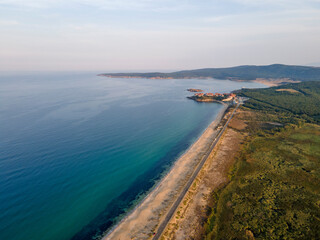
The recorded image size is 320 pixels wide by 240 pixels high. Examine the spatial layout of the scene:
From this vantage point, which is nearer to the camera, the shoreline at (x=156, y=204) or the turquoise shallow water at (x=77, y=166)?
the shoreline at (x=156, y=204)

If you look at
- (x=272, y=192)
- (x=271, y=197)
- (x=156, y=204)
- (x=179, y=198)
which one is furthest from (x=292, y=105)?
(x=156, y=204)

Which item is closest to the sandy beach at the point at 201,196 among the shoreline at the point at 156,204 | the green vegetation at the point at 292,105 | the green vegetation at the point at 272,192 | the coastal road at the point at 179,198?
the coastal road at the point at 179,198

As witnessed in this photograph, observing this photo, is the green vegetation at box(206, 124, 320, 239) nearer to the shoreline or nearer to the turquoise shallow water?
the shoreline

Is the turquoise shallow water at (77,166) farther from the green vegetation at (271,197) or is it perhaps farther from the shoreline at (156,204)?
the green vegetation at (271,197)

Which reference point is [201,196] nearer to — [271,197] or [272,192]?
[271,197]

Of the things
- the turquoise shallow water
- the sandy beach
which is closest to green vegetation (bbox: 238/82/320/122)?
the turquoise shallow water
